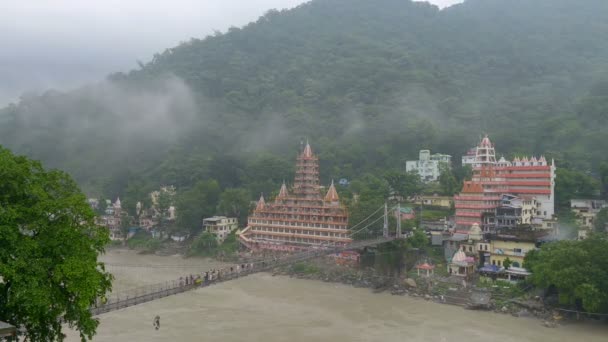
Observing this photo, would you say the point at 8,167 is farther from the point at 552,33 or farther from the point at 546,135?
the point at 552,33

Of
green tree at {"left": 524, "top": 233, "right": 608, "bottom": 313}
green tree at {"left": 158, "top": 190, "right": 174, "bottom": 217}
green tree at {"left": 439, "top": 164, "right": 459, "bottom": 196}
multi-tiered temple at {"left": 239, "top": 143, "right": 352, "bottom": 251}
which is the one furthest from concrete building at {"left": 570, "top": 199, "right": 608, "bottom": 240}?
green tree at {"left": 158, "top": 190, "right": 174, "bottom": 217}

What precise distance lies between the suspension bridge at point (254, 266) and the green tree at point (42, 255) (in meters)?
5.84

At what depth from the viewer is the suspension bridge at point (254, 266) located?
1733 centimetres

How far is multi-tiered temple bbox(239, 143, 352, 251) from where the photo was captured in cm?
3275

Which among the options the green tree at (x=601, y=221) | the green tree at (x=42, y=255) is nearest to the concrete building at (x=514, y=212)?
the green tree at (x=601, y=221)

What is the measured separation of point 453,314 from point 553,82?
180 ft

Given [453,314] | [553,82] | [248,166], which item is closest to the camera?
[453,314]

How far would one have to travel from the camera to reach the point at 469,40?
88.1m

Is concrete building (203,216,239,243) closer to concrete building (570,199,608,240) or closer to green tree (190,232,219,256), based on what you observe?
green tree (190,232,219,256)

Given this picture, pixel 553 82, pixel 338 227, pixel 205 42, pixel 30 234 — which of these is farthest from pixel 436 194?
pixel 205 42

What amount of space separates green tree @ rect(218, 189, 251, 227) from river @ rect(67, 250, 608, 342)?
1324cm

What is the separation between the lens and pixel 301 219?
113 feet

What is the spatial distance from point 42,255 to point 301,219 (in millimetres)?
25444

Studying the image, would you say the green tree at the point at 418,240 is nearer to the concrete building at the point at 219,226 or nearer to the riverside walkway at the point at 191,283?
the riverside walkway at the point at 191,283
